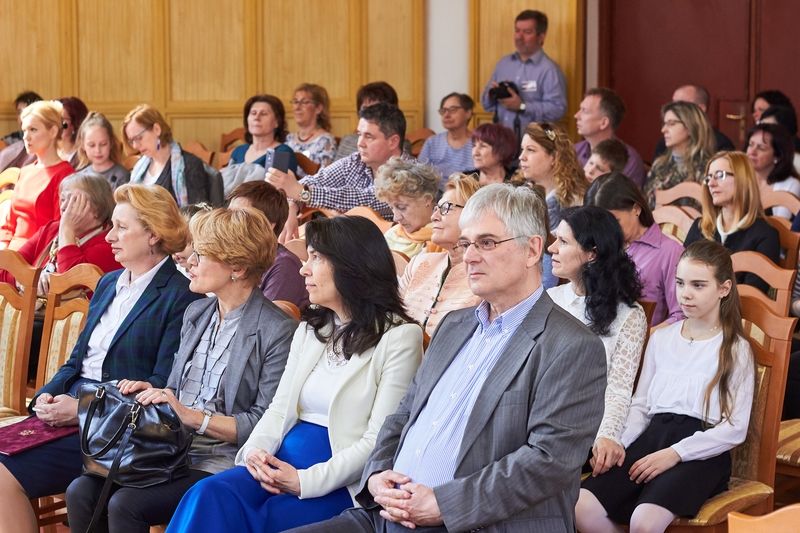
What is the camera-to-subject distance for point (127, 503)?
2961mm

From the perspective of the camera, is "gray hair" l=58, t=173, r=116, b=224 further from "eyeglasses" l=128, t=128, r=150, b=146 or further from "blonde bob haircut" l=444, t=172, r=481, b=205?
"eyeglasses" l=128, t=128, r=150, b=146

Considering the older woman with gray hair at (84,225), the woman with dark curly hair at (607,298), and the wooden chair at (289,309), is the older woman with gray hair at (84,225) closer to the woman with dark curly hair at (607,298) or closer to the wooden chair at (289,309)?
the wooden chair at (289,309)

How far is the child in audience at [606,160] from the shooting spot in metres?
5.71

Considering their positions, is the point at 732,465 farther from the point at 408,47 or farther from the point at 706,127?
the point at 408,47

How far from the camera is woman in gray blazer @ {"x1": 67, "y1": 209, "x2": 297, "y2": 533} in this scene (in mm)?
3020

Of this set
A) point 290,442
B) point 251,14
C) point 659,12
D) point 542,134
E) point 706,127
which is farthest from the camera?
point 251,14

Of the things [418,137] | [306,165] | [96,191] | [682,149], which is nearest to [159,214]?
[96,191]

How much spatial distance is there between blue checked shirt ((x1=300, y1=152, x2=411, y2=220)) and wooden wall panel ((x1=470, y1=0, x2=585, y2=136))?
3.12 meters

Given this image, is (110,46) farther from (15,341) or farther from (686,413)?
(686,413)

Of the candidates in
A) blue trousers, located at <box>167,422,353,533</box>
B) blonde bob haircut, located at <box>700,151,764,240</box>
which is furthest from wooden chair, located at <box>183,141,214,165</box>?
blue trousers, located at <box>167,422,353,533</box>

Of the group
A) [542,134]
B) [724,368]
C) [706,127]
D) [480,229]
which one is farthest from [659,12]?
[480,229]

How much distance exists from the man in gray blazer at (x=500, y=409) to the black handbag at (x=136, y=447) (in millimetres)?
523

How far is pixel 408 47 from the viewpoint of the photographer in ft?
29.9

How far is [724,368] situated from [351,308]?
38.9 inches
